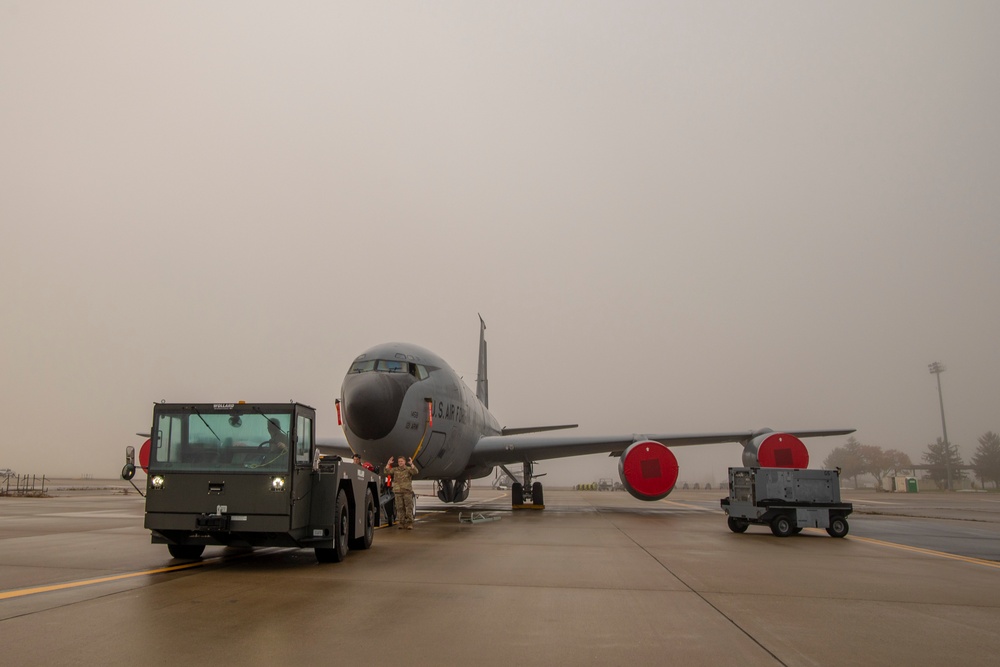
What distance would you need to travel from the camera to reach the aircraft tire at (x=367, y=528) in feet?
35.9

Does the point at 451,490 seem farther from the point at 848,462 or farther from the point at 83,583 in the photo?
the point at 848,462

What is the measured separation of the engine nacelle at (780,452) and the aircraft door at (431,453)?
9033 millimetres

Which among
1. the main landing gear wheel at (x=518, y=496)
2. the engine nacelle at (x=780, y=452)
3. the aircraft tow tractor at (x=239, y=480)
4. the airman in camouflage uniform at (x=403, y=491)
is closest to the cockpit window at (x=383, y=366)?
the airman in camouflage uniform at (x=403, y=491)

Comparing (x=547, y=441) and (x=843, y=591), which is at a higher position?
(x=547, y=441)

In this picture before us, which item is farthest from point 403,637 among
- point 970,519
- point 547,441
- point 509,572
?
point 970,519

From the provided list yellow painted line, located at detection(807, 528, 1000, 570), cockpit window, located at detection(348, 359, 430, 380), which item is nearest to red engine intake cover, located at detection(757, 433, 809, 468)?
yellow painted line, located at detection(807, 528, 1000, 570)

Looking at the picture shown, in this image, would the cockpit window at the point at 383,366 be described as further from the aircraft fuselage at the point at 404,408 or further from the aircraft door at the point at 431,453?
the aircraft door at the point at 431,453

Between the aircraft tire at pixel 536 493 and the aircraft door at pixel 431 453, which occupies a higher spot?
the aircraft door at pixel 431 453

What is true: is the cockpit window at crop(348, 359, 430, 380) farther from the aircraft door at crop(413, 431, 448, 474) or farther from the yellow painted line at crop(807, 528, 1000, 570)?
the yellow painted line at crop(807, 528, 1000, 570)

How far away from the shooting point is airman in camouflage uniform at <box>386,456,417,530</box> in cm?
1529

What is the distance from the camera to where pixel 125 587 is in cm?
713

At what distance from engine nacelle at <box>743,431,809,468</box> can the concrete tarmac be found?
27.7 ft

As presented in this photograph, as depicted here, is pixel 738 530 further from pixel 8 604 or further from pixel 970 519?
pixel 8 604

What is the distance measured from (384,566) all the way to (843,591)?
17.8 ft
